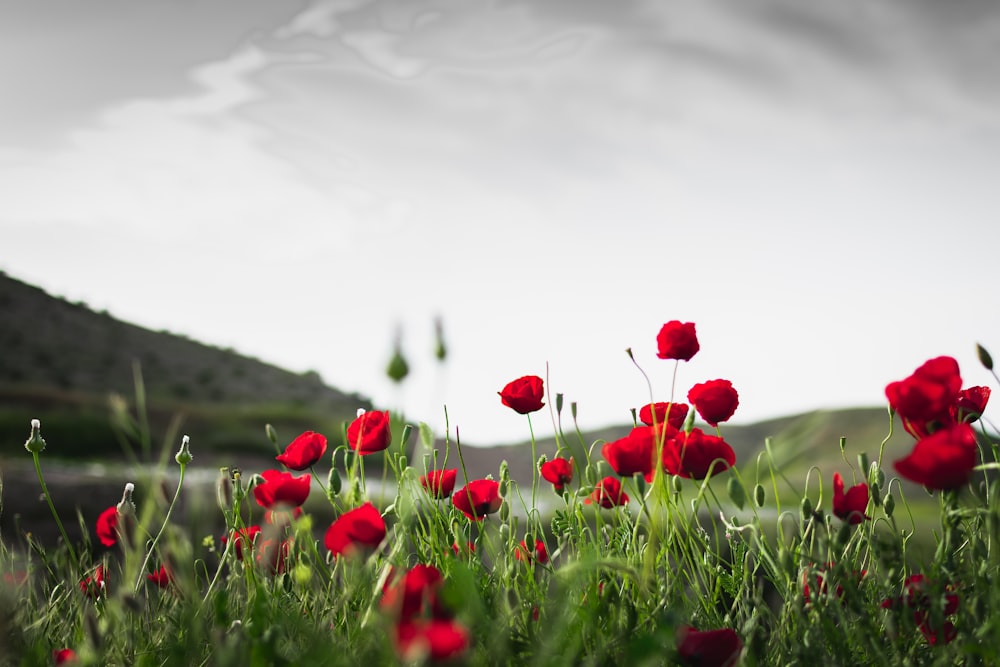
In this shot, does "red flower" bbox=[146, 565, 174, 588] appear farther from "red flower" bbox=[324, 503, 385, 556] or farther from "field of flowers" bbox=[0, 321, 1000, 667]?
"red flower" bbox=[324, 503, 385, 556]

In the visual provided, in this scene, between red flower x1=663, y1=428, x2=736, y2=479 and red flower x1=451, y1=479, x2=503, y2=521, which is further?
red flower x1=451, y1=479, x2=503, y2=521

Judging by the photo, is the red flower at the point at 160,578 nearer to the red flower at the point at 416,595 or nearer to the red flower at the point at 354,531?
the red flower at the point at 354,531

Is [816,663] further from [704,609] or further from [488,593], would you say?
[488,593]

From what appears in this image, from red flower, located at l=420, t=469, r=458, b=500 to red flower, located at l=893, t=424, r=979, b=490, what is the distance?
94cm

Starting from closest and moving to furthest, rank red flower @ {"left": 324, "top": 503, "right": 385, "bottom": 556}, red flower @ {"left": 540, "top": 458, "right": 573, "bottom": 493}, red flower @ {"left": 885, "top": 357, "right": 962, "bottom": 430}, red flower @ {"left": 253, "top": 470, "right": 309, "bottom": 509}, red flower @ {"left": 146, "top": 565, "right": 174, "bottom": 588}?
1. red flower @ {"left": 324, "top": 503, "right": 385, "bottom": 556}
2. red flower @ {"left": 885, "top": 357, "right": 962, "bottom": 430}
3. red flower @ {"left": 253, "top": 470, "right": 309, "bottom": 509}
4. red flower @ {"left": 540, "top": 458, "right": 573, "bottom": 493}
5. red flower @ {"left": 146, "top": 565, "right": 174, "bottom": 588}

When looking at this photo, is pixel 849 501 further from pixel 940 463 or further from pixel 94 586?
pixel 94 586

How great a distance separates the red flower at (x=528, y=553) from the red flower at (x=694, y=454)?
0.39 m

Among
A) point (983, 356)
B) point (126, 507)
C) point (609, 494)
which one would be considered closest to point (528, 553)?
point (609, 494)

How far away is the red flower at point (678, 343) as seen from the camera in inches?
67.1

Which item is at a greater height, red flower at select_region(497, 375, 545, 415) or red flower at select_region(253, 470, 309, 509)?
red flower at select_region(497, 375, 545, 415)

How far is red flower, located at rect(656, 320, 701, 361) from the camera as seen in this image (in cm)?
171

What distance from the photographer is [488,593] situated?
1.64m

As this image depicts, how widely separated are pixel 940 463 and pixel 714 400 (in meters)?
0.60

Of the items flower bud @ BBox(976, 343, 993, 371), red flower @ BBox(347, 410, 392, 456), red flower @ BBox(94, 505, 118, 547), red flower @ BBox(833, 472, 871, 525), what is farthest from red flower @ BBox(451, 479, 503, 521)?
flower bud @ BBox(976, 343, 993, 371)
